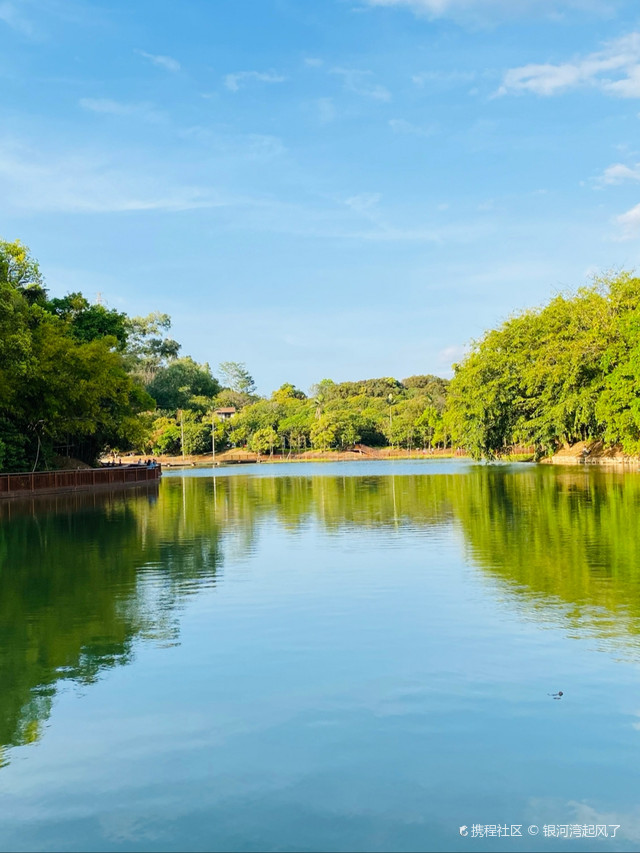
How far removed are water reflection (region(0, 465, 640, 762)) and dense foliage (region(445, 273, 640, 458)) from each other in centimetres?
1836

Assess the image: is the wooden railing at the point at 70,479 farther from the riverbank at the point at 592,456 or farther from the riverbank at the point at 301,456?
the riverbank at the point at 301,456

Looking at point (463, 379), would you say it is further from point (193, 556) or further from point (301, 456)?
point (301, 456)

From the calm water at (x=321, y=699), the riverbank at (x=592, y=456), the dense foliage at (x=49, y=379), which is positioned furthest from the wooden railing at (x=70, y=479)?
the riverbank at (x=592, y=456)

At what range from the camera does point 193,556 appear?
1920cm

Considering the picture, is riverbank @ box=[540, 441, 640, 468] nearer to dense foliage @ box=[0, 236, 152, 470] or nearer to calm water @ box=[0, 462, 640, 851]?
dense foliage @ box=[0, 236, 152, 470]

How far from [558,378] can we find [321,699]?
194ft

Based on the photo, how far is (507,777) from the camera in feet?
20.6

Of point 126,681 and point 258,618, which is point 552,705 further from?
point 258,618

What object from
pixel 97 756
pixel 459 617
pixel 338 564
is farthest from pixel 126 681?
pixel 338 564

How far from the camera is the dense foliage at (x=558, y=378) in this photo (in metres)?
56.5

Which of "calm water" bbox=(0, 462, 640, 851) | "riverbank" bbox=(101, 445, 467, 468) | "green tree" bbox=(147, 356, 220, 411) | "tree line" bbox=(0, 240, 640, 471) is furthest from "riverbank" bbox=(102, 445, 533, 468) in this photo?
"calm water" bbox=(0, 462, 640, 851)

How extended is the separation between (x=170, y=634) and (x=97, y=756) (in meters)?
4.28

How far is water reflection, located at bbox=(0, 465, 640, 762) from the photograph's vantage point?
10492mm

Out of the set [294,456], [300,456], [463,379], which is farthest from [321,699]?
[294,456]
